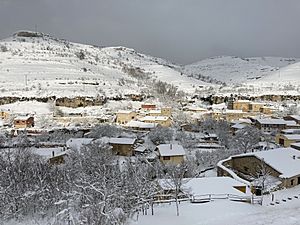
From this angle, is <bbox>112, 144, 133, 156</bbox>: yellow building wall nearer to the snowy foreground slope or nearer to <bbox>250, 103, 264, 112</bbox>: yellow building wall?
the snowy foreground slope

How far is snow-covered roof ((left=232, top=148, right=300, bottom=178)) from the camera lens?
26672 mm

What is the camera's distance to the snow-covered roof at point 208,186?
71.4 feet

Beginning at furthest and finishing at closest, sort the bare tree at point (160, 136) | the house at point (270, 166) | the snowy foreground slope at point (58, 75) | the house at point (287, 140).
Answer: the snowy foreground slope at point (58, 75), the bare tree at point (160, 136), the house at point (287, 140), the house at point (270, 166)

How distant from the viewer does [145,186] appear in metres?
19.5

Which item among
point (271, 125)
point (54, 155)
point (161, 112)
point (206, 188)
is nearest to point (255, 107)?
point (161, 112)

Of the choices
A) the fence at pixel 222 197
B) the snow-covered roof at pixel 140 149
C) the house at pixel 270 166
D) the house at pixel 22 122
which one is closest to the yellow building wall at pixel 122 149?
the snow-covered roof at pixel 140 149

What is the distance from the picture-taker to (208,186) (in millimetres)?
22609

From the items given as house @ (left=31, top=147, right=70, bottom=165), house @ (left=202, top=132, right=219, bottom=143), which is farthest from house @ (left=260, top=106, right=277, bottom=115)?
house @ (left=31, top=147, right=70, bottom=165)

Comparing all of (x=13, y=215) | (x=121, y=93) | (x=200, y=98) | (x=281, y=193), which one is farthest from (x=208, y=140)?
(x=200, y=98)

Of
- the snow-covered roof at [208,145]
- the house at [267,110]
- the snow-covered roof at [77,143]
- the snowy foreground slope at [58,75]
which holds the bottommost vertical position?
the snow-covered roof at [208,145]

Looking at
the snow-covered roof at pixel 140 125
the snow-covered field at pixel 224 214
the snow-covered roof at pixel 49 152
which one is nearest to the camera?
the snow-covered field at pixel 224 214

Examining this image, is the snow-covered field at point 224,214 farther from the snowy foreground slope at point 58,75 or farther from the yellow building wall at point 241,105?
the snowy foreground slope at point 58,75

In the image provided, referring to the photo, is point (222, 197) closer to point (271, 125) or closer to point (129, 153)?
point (129, 153)

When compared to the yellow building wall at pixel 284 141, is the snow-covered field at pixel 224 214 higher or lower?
higher
